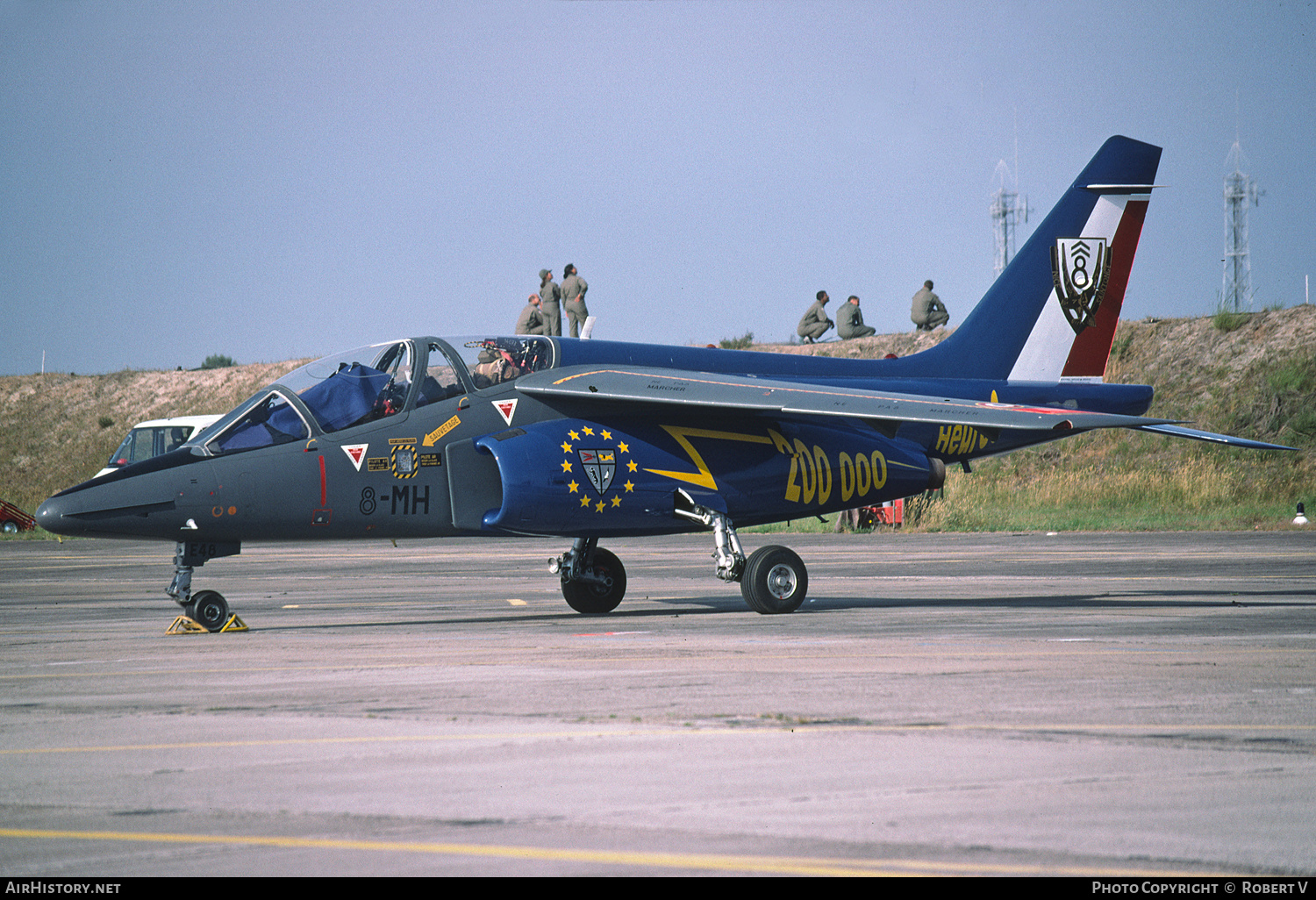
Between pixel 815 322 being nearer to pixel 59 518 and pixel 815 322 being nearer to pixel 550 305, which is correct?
pixel 550 305

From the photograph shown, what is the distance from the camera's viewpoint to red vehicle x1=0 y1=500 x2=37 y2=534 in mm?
39562

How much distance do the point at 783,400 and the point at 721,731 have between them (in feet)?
24.3

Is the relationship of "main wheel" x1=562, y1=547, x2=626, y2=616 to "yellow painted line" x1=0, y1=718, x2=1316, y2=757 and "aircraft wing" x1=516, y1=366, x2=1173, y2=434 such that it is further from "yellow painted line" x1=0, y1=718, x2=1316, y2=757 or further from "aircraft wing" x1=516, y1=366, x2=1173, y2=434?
"yellow painted line" x1=0, y1=718, x2=1316, y2=757

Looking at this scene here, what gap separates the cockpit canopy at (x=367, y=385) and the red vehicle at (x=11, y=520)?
30499 mm

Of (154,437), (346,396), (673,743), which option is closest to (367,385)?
(346,396)

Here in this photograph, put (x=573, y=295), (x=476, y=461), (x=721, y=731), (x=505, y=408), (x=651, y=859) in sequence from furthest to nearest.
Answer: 1. (x=573, y=295)
2. (x=505, y=408)
3. (x=476, y=461)
4. (x=721, y=731)
5. (x=651, y=859)

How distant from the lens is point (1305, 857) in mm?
4273

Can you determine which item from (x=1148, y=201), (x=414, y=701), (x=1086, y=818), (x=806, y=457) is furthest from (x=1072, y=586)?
(x=1086, y=818)

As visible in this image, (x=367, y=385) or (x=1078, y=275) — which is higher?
(x=1078, y=275)

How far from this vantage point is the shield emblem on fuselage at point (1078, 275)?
17969mm

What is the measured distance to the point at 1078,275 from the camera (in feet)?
59.2

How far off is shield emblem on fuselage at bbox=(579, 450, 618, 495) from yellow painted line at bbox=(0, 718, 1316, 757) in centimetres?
715

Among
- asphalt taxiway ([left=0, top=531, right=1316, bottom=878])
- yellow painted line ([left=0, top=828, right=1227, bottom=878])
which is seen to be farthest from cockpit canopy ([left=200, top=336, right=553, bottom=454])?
yellow painted line ([left=0, top=828, right=1227, bottom=878])
